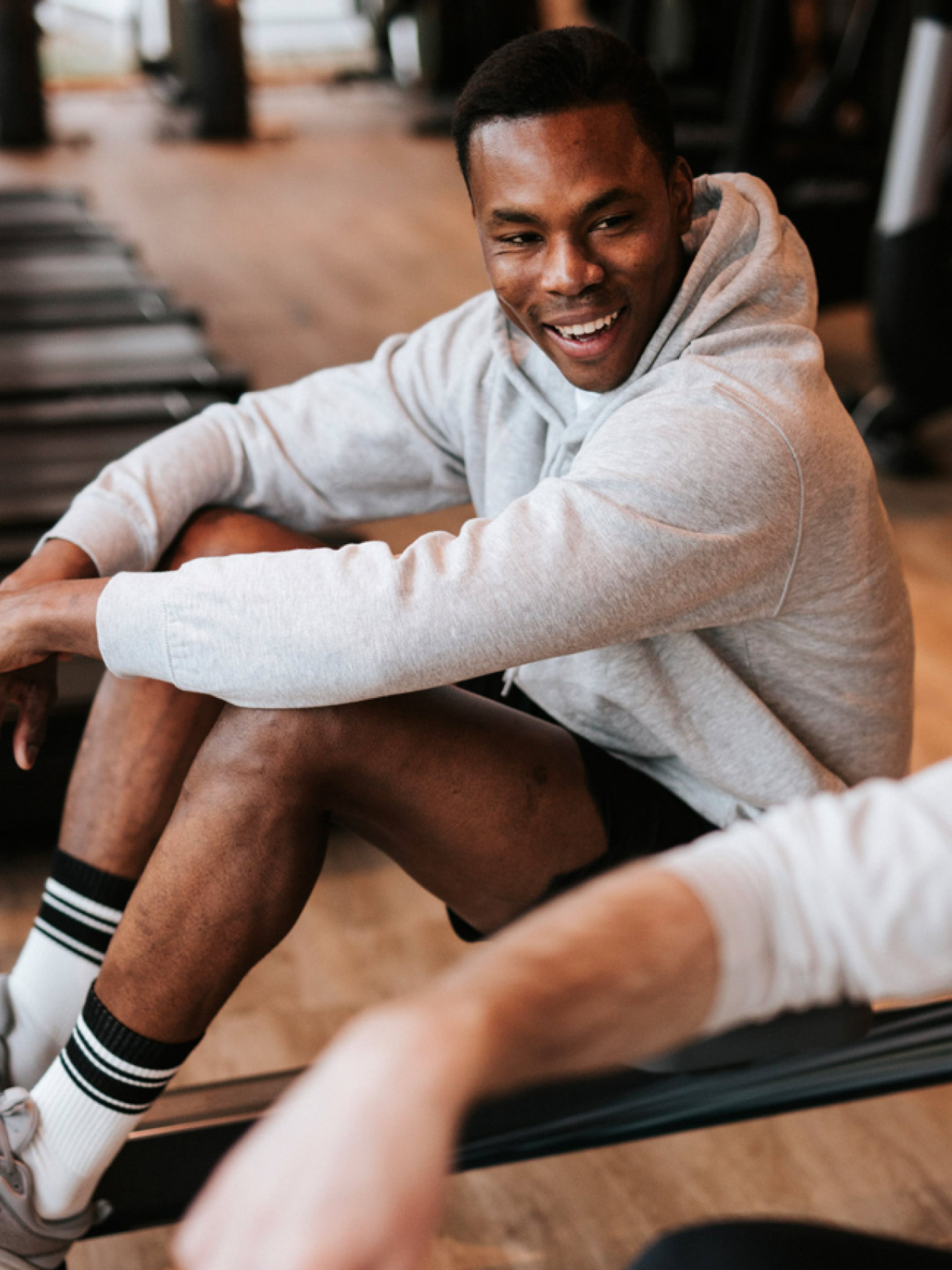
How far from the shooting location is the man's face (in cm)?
115

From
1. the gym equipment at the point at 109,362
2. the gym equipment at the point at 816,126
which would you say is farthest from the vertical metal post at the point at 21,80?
the gym equipment at the point at 109,362

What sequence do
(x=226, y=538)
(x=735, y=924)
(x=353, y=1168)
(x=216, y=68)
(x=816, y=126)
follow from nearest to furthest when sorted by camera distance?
(x=353, y=1168), (x=735, y=924), (x=226, y=538), (x=816, y=126), (x=216, y=68)

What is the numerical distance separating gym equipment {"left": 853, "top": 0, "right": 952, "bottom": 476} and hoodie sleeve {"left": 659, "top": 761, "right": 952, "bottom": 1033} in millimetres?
2781

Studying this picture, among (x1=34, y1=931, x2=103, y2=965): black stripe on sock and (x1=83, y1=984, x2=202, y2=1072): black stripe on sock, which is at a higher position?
(x1=83, y1=984, x2=202, y2=1072): black stripe on sock

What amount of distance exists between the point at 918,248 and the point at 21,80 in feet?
18.6

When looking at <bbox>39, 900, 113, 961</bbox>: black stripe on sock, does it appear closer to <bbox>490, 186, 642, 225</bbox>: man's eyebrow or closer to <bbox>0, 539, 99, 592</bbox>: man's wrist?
<bbox>0, 539, 99, 592</bbox>: man's wrist

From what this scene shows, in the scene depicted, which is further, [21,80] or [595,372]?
[21,80]

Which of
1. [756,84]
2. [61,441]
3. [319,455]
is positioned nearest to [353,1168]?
[319,455]

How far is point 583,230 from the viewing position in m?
1.18

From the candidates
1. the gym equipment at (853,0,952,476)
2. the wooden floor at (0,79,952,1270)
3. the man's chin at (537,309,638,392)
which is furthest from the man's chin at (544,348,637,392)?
the gym equipment at (853,0,952,476)

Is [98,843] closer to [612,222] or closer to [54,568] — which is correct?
[54,568]

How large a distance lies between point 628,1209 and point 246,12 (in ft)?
27.3

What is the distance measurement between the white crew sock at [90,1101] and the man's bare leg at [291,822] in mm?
18

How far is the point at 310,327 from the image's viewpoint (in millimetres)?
3951
